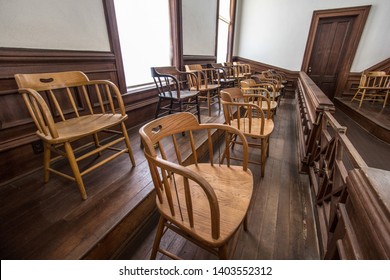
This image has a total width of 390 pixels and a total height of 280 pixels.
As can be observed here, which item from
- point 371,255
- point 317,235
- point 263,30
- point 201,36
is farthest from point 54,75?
point 263,30

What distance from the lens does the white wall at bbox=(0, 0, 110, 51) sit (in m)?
1.12

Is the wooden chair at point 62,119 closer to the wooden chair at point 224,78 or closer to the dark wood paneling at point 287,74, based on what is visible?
the wooden chair at point 224,78

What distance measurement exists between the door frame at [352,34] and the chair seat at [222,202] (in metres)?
5.57

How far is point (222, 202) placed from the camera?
30.5 inches

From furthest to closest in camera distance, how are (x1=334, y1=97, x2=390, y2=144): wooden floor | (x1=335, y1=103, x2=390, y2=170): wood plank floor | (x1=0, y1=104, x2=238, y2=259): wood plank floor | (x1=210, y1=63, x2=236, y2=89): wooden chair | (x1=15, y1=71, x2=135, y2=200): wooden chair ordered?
(x1=210, y1=63, x2=236, y2=89): wooden chair
(x1=334, y1=97, x2=390, y2=144): wooden floor
(x1=335, y1=103, x2=390, y2=170): wood plank floor
(x1=15, y1=71, x2=135, y2=200): wooden chair
(x1=0, y1=104, x2=238, y2=259): wood plank floor

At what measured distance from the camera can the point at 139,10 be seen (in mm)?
2158

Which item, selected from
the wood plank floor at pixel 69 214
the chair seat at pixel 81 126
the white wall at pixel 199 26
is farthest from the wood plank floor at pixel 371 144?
the white wall at pixel 199 26

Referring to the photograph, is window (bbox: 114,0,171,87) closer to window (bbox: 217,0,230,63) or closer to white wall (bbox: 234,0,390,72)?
window (bbox: 217,0,230,63)

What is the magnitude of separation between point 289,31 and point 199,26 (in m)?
3.19

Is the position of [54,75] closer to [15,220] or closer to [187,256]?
[15,220]

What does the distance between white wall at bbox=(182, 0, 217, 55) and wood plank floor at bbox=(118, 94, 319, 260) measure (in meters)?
2.56

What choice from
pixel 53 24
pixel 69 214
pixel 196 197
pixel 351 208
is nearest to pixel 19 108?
pixel 53 24

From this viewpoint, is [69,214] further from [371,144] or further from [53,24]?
[371,144]

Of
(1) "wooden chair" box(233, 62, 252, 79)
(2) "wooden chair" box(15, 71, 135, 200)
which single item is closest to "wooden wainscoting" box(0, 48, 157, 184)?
(2) "wooden chair" box(15, 71, 135, 200)
